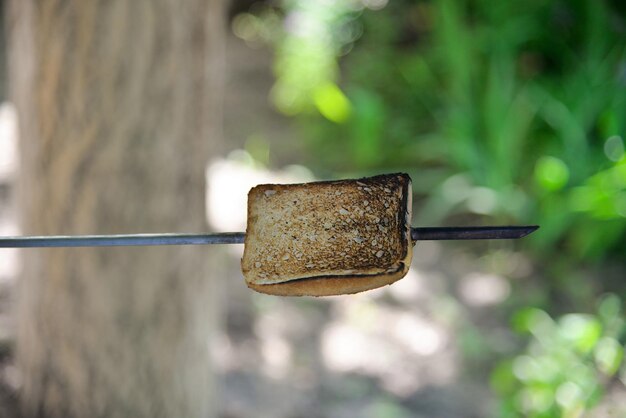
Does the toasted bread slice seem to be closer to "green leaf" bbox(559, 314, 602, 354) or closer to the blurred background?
the blurred background

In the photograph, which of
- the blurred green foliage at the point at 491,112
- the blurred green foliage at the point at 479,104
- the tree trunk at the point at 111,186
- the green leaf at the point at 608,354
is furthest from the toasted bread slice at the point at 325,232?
the blurred green foliage at the point at 479,104

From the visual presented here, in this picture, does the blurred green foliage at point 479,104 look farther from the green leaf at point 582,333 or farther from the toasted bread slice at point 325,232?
the toasted bread slice at point 325,232

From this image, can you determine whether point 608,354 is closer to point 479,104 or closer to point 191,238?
point 191,238

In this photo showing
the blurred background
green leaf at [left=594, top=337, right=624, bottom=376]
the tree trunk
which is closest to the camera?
the tree trunk

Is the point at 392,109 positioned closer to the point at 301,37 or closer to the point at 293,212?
the point at 301,37

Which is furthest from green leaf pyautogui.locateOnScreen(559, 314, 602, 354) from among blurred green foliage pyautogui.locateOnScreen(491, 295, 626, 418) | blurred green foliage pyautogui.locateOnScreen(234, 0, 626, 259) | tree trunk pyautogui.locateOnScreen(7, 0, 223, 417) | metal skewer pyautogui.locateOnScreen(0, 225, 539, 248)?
metal skewer pyautogui.locateOnScreen(0, 225, 539, 248)

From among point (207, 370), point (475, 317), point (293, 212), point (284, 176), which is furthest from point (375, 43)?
point (293, 212)

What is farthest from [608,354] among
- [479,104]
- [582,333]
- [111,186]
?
[479,104]
